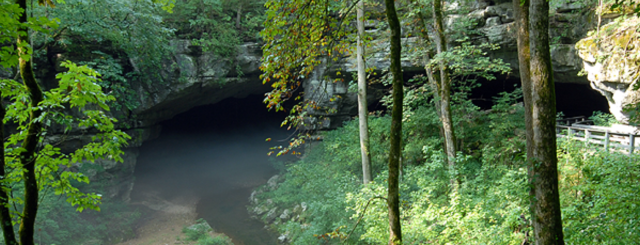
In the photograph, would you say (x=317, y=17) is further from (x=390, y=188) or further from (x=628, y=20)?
(x=628, y=20)

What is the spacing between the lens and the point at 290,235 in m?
10.9

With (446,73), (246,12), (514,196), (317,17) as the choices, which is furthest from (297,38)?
(246,12)

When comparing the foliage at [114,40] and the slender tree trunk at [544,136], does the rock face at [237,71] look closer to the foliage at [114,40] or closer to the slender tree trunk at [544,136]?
the foliage at [114,40]

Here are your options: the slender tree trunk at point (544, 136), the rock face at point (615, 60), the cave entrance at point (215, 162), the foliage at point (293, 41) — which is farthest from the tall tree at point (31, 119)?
the rock face at point (615, 60)

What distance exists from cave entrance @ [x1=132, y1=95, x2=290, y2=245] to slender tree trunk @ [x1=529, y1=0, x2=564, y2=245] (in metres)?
10.0

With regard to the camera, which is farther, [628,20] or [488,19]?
[488,19]

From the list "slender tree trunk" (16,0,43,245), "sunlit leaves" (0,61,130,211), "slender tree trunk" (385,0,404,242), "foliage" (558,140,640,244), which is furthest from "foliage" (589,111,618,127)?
"slender tree trunk" (16,0,43,245)

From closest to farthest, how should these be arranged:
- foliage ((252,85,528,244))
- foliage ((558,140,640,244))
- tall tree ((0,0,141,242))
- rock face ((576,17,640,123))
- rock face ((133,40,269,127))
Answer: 1. tall tree ((0,0,141,242))
2. foliage ((558,140,640,244))
3. foliage ((252,85,528,244))
4. rock face ((576,17,640,123))
5. rock face ((133,40,269,127))

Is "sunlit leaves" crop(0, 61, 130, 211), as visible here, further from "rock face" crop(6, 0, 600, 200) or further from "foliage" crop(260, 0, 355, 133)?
"rock face" crop(6, 0, 600, 200)

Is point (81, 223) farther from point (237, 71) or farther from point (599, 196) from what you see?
point (599, 196)

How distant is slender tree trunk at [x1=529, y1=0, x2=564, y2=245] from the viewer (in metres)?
3.38

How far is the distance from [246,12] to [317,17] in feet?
44.7

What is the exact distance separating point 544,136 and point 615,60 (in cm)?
775

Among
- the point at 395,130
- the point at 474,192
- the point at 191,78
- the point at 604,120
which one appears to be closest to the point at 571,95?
the point at 604,120
